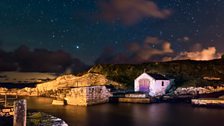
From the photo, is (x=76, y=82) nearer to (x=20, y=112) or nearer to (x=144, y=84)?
(x=144, y=84)

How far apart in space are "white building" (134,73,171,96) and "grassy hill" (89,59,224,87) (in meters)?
10.6

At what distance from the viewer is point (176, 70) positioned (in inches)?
5226

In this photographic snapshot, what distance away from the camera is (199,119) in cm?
5506

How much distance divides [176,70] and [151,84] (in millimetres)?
36684

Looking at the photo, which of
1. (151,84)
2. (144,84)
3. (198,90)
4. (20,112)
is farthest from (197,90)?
(20,112)

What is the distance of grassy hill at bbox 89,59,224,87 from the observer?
390ft

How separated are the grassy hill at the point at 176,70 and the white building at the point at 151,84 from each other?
419 inches

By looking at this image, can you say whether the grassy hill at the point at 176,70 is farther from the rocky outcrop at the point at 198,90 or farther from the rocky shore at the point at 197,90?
the rocky outcrop at the point at 198,90

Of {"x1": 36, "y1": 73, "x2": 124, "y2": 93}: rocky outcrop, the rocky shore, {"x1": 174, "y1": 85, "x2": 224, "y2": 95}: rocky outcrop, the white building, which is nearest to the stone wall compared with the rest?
the white building

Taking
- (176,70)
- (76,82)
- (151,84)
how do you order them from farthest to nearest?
(76,82)
(176,70)
(151,84)

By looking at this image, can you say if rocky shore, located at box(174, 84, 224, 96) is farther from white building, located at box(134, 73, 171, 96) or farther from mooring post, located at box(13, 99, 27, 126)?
mooring post, located at box(13, 99, 27, 126)

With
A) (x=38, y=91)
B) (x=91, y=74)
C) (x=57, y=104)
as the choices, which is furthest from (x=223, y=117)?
(x=38, y=91)

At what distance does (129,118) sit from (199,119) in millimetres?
11937

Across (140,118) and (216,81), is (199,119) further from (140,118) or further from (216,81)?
(216,81)
